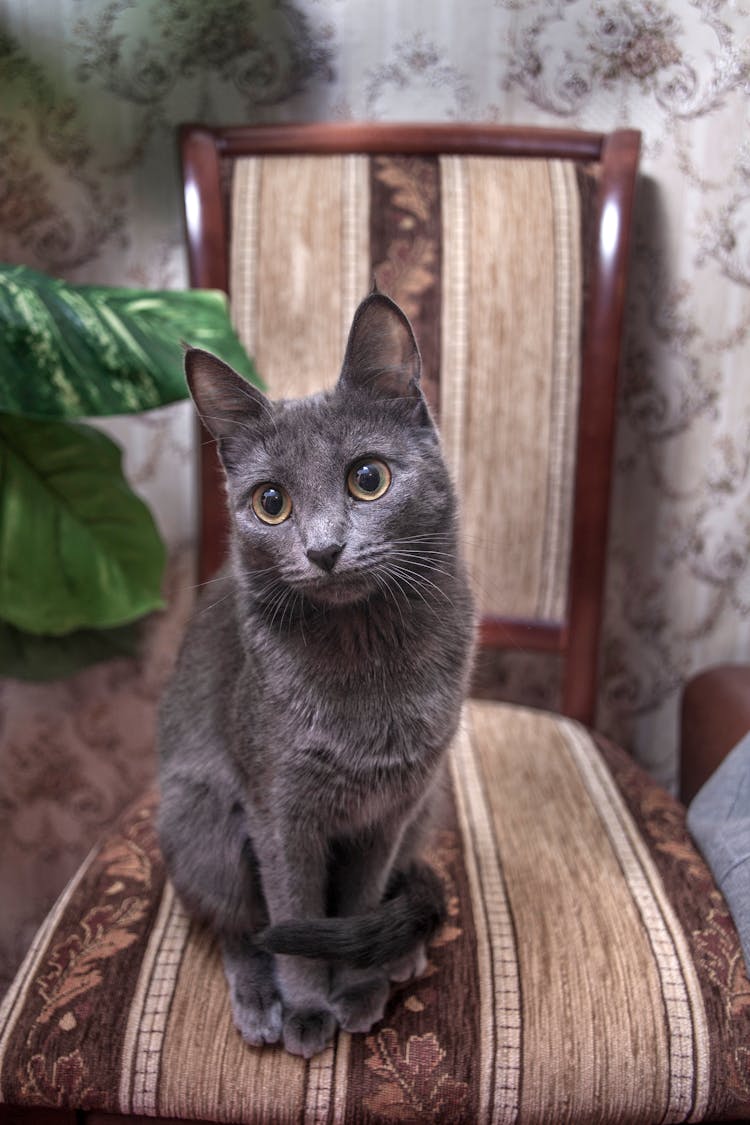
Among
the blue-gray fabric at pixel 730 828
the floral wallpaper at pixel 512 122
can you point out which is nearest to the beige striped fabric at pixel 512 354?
the floral wallpaper at pixel 512 122

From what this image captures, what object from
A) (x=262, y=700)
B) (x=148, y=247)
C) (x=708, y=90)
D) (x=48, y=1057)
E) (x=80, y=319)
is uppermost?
(x=708, y=90)

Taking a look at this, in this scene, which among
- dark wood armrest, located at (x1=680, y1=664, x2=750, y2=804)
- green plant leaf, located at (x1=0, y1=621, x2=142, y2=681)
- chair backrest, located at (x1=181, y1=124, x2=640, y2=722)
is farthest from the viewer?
green plant leaf, located at (x1=0, y1=621, x2=142, y2=681)

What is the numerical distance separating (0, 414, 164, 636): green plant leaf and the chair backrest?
0.15 meters

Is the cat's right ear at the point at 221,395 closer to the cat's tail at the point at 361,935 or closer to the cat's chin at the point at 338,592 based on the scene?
the cat's chin at the point at 338,592

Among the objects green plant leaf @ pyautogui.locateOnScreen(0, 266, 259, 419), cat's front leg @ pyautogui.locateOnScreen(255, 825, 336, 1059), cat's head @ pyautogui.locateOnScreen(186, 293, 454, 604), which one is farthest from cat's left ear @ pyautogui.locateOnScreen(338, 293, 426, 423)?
cat's front leg @ pyautogui.locateOnScreen(255, 825, 336, 1059)

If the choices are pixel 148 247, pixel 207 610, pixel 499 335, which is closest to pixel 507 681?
pixel 499 335

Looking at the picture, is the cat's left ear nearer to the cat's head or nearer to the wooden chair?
the cat's head

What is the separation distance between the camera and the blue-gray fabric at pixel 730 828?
0.82 meters

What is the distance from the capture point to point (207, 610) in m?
0.85

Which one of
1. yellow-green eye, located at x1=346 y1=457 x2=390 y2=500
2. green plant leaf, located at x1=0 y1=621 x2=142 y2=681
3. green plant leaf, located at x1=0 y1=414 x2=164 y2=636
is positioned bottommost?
green plant leaf, located at x1=0 y1=621 x2=142 y2=681

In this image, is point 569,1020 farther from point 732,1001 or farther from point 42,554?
point 42,554

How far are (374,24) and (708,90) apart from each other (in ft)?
1.26

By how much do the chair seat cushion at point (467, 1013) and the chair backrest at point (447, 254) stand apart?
460 millimetres

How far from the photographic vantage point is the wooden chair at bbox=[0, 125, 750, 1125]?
0.70m
